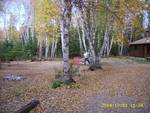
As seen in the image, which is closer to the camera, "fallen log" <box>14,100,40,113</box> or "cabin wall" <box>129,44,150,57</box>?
"fallen log" <box>14,100,40,113</box>

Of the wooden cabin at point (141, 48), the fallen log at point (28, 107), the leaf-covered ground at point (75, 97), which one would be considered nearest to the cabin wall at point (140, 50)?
the wooden cabin at point (141, 48)

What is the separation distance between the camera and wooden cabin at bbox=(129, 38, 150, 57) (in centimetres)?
3655

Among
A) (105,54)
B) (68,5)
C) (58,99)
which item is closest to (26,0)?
(105,54)

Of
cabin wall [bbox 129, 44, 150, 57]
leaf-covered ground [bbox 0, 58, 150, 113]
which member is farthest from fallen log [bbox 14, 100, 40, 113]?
cabin wall [bbox 129, 44, 150, 57]

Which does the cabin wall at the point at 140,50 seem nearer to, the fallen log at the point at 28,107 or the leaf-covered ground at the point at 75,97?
the leaf-covered ground at the point at 75,97

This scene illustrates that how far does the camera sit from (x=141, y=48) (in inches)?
1545

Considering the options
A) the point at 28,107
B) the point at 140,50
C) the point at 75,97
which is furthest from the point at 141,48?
the point at 28,107

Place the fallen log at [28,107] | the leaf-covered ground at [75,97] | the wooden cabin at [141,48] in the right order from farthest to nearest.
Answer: the wooden cabin at [141,48]
the leaf-covered ground at [75,97]
the fallen log at [28,107]

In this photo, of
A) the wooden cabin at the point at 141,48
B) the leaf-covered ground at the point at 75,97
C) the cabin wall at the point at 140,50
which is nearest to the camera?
the leaf-covered ground at the point at 75,97

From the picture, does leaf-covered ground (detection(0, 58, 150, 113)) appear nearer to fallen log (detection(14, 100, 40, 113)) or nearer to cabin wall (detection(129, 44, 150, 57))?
fallen log (detection(14, 100, 40, 113))

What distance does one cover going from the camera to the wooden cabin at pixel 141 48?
3655 centimetres

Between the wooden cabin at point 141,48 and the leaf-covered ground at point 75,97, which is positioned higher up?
the wooden cabin at point 141,48

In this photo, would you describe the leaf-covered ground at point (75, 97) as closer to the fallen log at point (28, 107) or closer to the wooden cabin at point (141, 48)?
the fallen log at point (28, 107)

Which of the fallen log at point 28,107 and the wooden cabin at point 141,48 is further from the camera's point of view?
the wooden cabin at point 141,48
